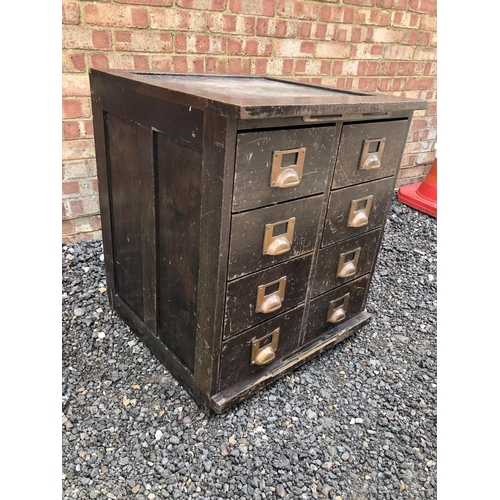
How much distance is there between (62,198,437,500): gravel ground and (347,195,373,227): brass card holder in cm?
69

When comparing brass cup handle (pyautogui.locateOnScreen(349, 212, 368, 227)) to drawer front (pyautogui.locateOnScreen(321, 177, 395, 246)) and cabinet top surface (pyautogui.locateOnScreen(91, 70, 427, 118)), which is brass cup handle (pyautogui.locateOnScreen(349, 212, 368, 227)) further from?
cabinet top surface (pyautogui.locateOnScreen(91, 70, 427, 118))

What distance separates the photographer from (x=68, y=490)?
1.29 m

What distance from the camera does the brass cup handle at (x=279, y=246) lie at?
52.4 inches

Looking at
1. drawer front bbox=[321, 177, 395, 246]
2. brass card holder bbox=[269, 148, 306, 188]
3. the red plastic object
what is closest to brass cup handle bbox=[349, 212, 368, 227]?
drawer front bbox=[321, 177, 395, 246]

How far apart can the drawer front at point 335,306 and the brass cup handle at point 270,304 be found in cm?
26

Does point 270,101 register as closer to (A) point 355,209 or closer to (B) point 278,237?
(B) point 278,237

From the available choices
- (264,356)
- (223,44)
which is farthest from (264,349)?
(223,44)

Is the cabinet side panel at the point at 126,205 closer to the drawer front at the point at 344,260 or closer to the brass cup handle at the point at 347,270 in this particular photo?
the drawer front at the point at 344,260

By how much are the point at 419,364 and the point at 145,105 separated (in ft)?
5.39

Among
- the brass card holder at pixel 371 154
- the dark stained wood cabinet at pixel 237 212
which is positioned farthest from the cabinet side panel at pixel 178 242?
the brass card holder at pixel 371 154

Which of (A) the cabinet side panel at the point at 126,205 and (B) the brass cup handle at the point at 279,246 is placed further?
(A) the cabinet side panel at the point at 126,205

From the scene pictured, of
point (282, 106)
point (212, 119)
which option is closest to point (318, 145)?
point (282, 106)

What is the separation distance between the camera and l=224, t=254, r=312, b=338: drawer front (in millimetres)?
1354

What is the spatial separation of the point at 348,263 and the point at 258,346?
0.53 m
